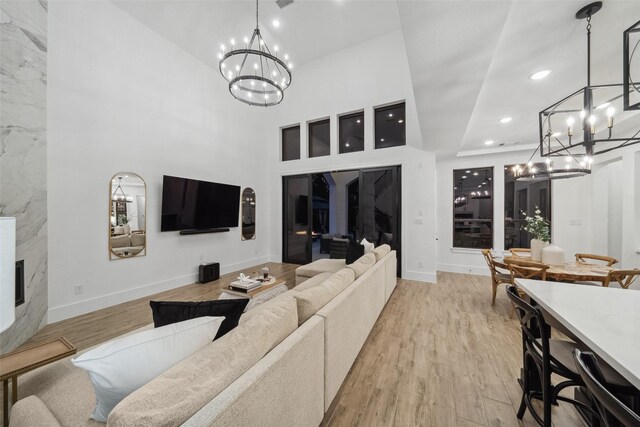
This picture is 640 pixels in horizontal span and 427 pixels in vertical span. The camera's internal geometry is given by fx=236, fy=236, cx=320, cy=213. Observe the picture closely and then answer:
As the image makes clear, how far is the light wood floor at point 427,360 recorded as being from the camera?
5.44ft

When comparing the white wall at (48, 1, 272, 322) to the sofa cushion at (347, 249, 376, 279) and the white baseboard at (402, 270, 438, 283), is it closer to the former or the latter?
the sofa cushion at (347, 249, 376, 279)

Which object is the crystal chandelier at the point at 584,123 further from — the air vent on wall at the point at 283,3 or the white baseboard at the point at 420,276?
the air vent on wall at the point at 283,3

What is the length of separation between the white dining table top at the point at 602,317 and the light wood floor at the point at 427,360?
85 cm

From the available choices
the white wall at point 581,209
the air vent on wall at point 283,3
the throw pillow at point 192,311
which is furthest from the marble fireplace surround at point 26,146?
the white wall at point 581,209

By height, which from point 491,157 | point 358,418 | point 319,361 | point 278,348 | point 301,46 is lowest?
point 358,418

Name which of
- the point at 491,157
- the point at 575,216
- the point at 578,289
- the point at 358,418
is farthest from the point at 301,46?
the point at 575,216

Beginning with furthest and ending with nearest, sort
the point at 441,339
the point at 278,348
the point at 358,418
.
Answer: the point at 441,339, the point at 358,418, the point at 278,348

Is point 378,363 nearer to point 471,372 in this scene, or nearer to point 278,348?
point 471,372

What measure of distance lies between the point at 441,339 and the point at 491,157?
Answer: 15.1 feet

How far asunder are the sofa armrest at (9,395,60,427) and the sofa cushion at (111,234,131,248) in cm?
314

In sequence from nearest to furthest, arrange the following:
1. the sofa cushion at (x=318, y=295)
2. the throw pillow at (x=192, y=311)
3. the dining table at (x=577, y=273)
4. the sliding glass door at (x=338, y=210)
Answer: the throw pillow at (x=192, y=311), the sofa cushion at (x=318, y=295), the dining table at (x=577, y=273), the sliding glass door at (x=338, y=210)

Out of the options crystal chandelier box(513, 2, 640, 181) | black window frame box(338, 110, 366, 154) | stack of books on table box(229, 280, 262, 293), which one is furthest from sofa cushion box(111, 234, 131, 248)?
crystal chandelier box(513, 2, 640, 181)

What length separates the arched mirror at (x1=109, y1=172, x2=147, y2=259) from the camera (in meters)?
3.55

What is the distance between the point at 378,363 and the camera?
7.19ft
